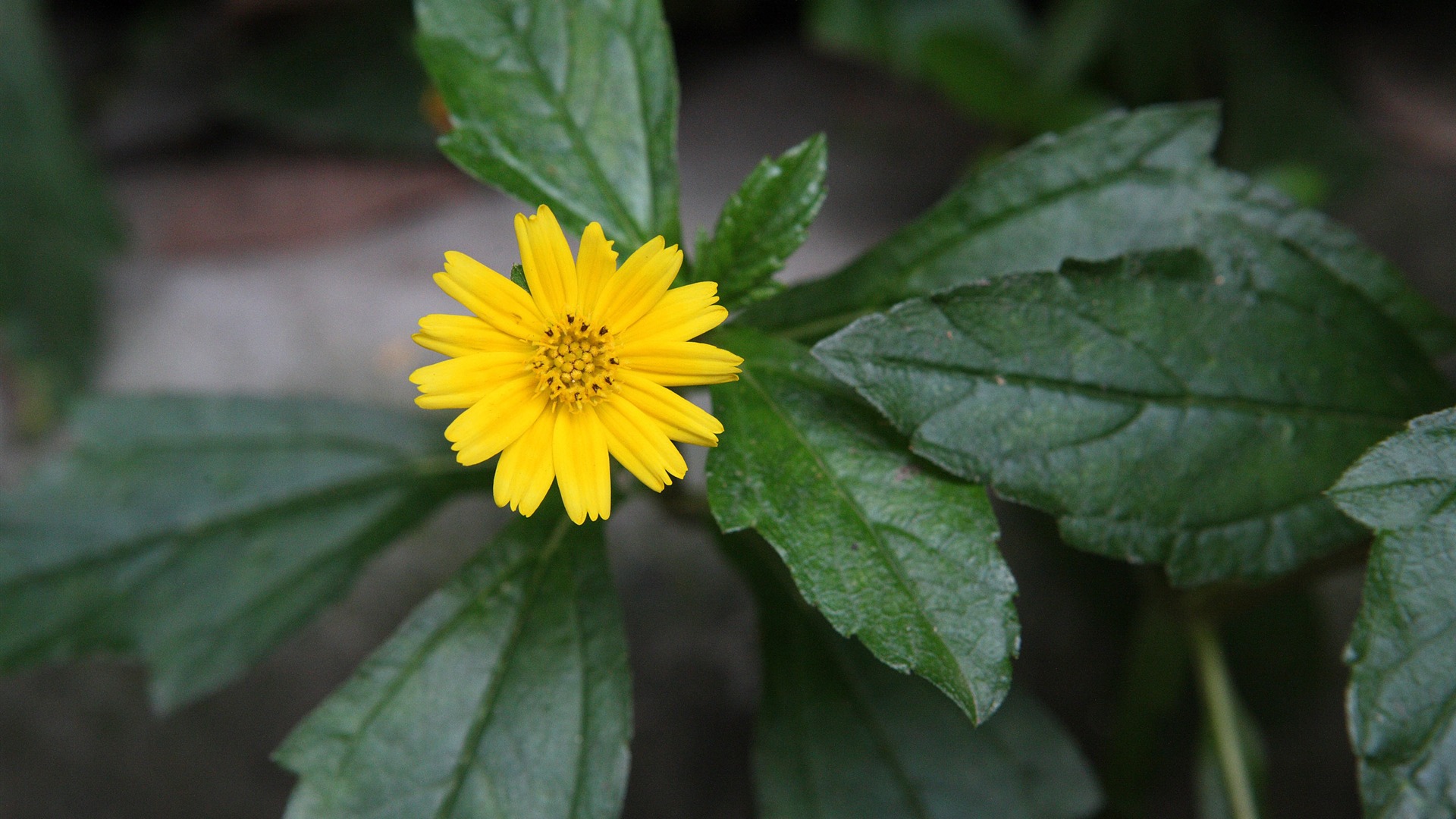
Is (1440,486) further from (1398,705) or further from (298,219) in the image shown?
(298,219)

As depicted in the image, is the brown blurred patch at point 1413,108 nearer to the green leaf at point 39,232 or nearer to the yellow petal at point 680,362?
the yellow petal at point 680,362

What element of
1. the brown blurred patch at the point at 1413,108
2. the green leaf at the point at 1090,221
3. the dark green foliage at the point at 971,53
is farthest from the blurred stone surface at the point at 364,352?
the brown blurred patch at the point at 1413,108

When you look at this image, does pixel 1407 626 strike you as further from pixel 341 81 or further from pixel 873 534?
pixel 341 81

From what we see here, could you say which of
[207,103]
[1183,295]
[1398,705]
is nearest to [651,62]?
[1183,295]

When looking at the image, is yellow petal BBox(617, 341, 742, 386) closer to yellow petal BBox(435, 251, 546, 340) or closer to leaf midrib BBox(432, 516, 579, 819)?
yellow petal BBox(435, 251, 546, 340)

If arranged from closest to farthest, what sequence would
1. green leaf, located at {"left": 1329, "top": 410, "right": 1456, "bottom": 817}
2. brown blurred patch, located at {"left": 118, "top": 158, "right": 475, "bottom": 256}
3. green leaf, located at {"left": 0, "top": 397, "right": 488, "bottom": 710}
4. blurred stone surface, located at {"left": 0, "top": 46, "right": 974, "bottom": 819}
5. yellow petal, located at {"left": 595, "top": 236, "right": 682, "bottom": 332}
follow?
green leaf, located at {"left": 1329, "top": 410, "right": 1456, "bottom": 817} < yellow petal, located at {"left": 595, "top": 236, "right": 682, "bottom": 332} < green leaf, located at {"left": 0, "top": 397, "right": 488, "bottom": 710} < blurred stone surface, located at {"left": 0, "top": 46, "right": 974, "bottom": 819} < brown blurred patch, located at {"left": 118, "top": 158, "right": 475, "bottom": 256}

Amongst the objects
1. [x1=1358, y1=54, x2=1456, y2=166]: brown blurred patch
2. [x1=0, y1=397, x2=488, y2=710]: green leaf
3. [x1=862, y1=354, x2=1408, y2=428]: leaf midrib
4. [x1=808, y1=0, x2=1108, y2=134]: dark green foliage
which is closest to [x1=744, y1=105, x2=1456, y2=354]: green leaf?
[x1=862, y1=354, x2=1408, y2=428]: leaf midrib
